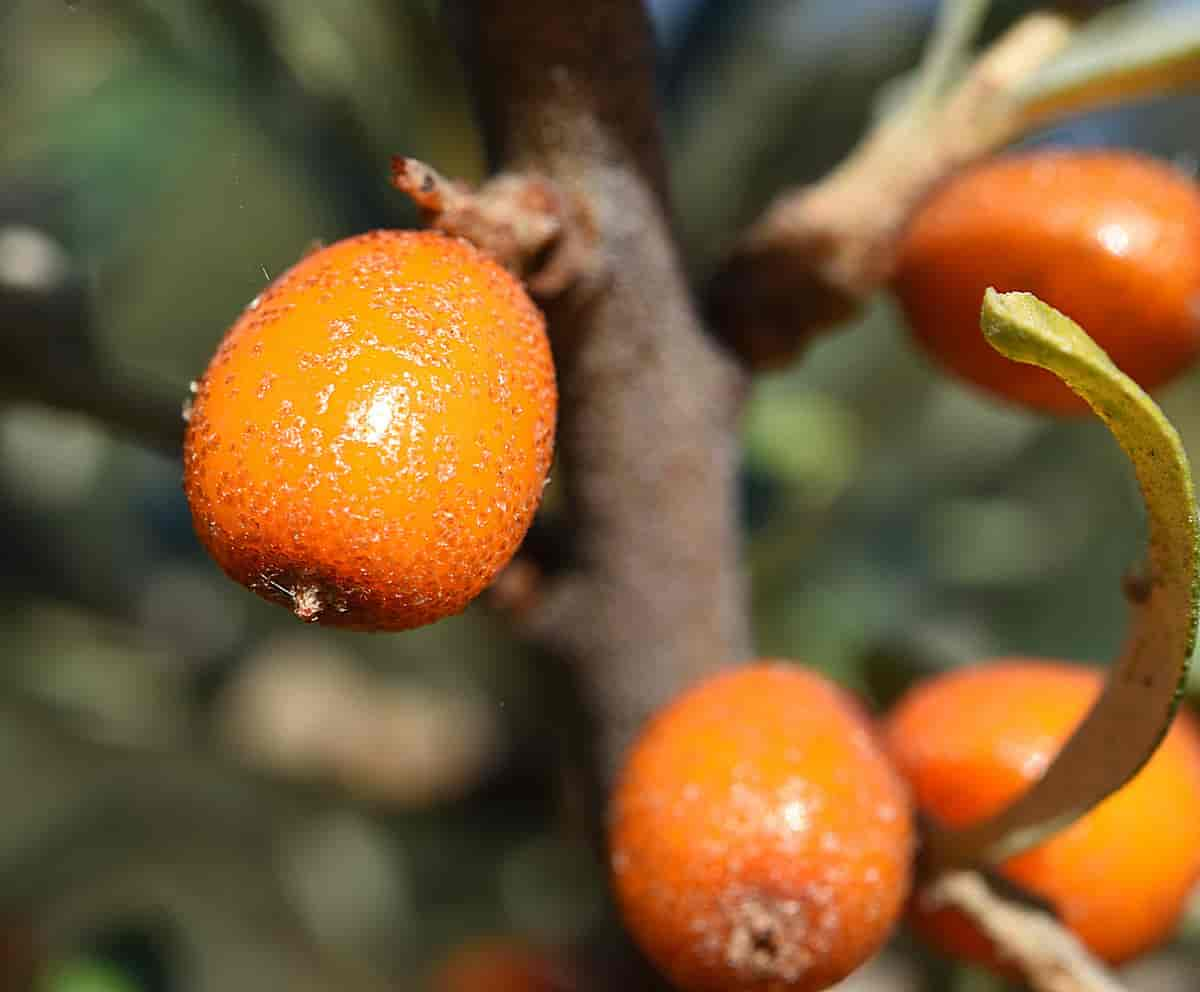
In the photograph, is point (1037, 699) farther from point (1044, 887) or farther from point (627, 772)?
point (627, 772)

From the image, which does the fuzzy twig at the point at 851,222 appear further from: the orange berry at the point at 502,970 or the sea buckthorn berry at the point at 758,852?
the orange berry at the point at 502,970

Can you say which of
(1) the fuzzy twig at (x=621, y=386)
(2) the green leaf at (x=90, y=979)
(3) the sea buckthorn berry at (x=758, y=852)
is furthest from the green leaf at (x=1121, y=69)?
(2) the green leaf at (x=90, y=979)

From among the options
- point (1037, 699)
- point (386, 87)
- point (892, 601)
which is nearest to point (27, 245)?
point (386, 87)

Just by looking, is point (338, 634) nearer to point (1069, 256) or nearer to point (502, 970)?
point (502, 970)

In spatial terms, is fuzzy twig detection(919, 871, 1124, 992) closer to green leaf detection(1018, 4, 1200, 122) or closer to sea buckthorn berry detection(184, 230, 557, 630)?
sea buckthorn berry detection(184, 230, 557, 630)

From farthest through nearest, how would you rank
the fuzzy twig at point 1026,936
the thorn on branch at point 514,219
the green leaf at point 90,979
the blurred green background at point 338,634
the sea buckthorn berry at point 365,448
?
the blurred green background at point 338,634 < the green leaf at point 90,979 < the fuzzy twig at point 1026,936 < the thorn on branch at point 514,219 < the sea buckthorn berry at point 365,448
